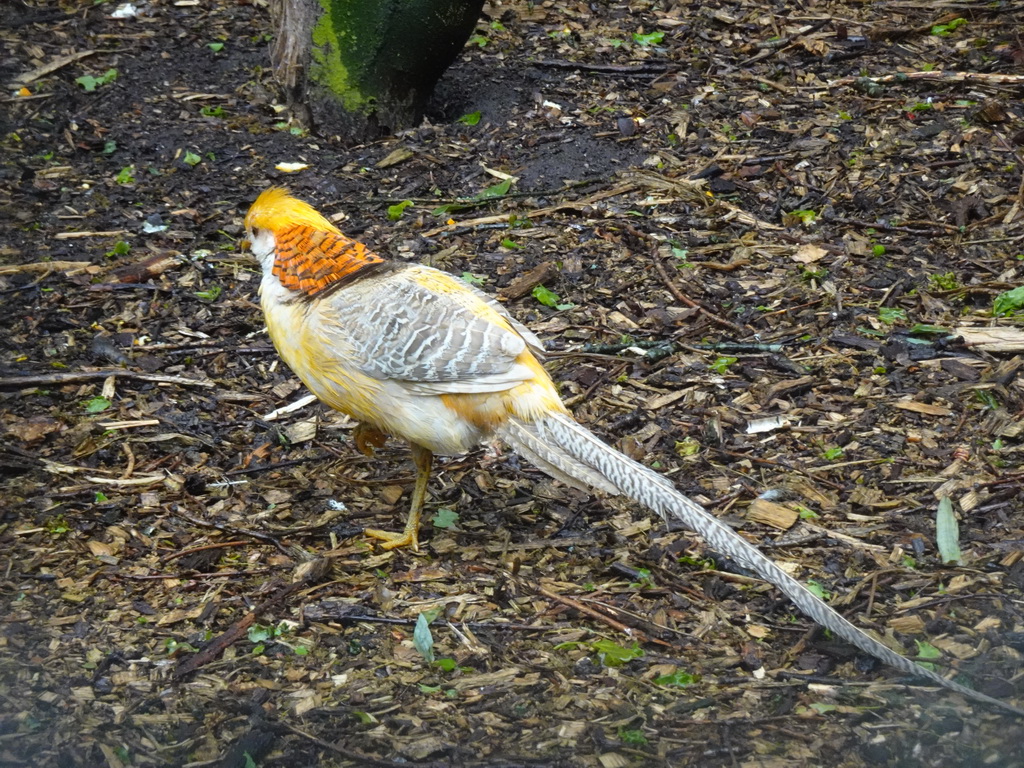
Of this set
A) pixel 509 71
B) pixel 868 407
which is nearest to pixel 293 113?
pixel 509 71

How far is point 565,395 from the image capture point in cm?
565

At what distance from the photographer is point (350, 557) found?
482 cm

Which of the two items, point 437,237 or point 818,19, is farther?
point 818,19

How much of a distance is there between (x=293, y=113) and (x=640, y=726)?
219 inches

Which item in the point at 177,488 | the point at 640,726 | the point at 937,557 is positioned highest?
the point at 937,557

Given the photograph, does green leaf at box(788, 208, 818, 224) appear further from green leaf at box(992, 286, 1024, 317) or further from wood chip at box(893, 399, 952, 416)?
wood chip at box(893, 399, 952, 416)

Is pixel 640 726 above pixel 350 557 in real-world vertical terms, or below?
above

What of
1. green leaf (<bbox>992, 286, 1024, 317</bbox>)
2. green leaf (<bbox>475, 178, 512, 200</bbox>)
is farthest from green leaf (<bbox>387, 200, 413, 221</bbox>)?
green leaf (<bbox>992, 286, 1024, 317</bbox>)

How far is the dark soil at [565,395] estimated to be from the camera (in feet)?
12.8

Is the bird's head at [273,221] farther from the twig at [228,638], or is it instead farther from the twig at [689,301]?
the twig at [689,301]

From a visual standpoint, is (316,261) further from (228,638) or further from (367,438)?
(228,638)

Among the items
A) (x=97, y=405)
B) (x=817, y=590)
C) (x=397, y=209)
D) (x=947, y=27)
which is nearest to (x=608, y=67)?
(x=397, y=209)

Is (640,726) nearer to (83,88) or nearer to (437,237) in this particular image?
(437,237)

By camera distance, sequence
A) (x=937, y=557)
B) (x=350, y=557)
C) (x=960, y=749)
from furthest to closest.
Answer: (x=350, y=557) < (x=937, y=557) < (x=960, y=749)
